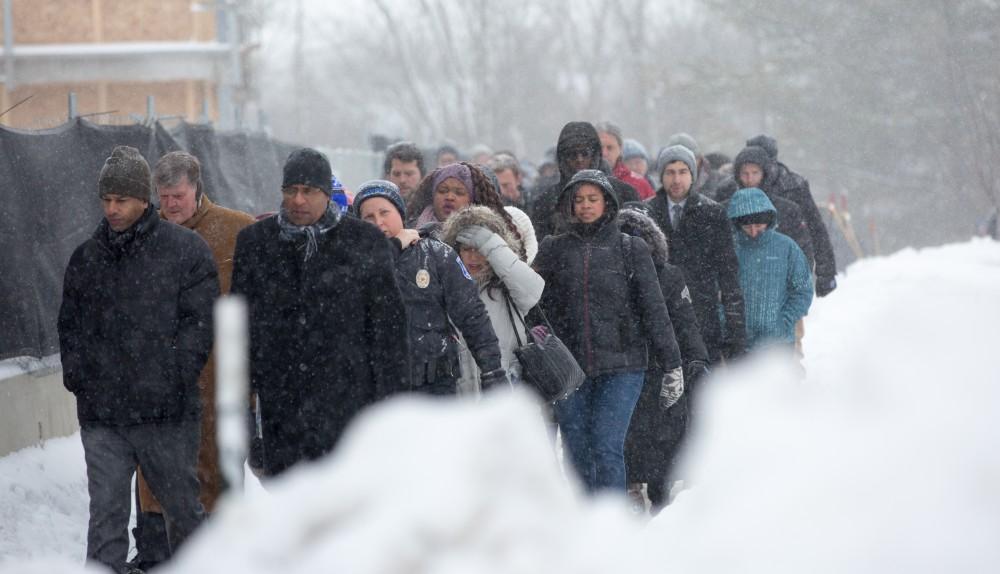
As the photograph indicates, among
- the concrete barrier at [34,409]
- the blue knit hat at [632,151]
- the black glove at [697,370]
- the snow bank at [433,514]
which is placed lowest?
the concrete barrier at [34,409]

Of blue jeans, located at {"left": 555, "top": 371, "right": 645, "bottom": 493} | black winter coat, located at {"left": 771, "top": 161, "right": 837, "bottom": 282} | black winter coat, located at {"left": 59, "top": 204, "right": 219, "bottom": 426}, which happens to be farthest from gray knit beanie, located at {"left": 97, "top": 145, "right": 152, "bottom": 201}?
black winter coat, located at {"left": 771, "top": 161, "right": 837, "bottom": 282}

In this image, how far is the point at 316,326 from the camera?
5.45 meters

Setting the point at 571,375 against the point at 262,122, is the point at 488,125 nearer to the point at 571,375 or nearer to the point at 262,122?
the point at 262,122

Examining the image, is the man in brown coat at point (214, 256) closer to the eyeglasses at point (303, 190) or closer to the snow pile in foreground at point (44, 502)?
the snow pile in foreground at point (44, 502)

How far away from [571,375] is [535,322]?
474 millimetres

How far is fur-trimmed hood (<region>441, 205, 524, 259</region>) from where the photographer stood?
6.79 m

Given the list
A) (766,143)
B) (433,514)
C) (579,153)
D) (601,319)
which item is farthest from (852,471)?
(766,143)

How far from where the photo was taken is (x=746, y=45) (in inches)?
3068

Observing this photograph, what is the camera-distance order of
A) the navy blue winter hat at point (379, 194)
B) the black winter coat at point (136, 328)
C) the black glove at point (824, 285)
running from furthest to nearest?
the black glove at point (824, 285), the navy blue winter hat at point (379, 194), the black winter coat at point (136, 328)

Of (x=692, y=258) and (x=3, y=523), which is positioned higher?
(x=692, y=258)

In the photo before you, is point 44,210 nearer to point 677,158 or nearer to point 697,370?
point 677,158

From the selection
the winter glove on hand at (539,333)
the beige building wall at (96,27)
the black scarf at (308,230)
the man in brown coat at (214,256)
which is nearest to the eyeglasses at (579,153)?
the winter glove on hand at (539,333)

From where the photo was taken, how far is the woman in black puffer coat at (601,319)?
7.25m

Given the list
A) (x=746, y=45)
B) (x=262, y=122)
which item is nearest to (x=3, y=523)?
(x=262, y=122)
